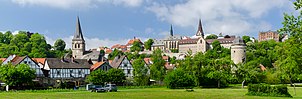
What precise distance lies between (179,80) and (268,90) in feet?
90.3

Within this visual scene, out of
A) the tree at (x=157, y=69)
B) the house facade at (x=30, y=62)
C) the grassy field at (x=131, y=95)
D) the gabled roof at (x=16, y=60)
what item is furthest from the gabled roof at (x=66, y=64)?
the grassy field at (x=131, y=95)

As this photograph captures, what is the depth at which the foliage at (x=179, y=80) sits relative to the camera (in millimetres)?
66250

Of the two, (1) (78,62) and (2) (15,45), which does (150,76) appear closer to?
(1) (78,62)

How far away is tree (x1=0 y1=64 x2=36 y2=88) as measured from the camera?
58.2m

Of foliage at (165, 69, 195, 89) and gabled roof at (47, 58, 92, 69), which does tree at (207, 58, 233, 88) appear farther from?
gabled roof at (47, 58, 92, 69)

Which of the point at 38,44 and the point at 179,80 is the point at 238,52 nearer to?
the point at 179,80

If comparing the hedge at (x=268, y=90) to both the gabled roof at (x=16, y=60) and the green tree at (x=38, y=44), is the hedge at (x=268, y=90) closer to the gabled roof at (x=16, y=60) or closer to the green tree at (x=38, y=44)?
the gabled roof at (x=16, y=60)

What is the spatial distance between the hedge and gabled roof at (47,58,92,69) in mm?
45297

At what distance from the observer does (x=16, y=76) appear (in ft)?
193

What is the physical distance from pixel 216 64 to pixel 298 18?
158 ft

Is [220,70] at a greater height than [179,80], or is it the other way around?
[220,70]

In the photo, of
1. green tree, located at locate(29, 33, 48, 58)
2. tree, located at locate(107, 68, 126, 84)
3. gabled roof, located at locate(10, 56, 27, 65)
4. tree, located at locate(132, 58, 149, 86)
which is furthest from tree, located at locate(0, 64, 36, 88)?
green tree, located at locate(29, 33, 48, 58)

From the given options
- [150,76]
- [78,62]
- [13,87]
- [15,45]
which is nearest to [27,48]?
[15,45]

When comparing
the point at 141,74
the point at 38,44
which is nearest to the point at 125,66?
the point at 141,74
